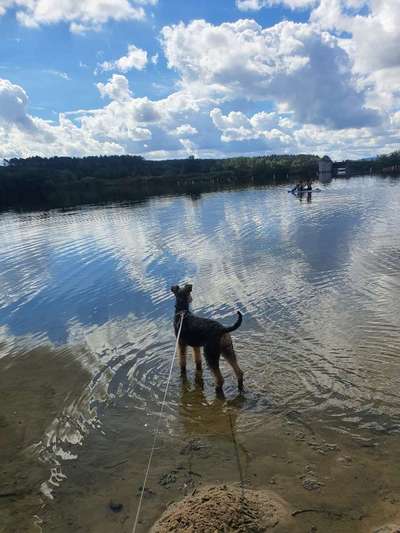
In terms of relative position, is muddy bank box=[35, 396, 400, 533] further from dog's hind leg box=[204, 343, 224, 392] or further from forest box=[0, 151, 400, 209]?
forest box=[0, 151, 400, 209]

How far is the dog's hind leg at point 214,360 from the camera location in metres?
8.52

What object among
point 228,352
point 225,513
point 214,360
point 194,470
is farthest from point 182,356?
point 225,513

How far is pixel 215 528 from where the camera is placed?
15.7 feet

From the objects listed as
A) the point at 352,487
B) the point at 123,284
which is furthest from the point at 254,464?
the point at 123,284

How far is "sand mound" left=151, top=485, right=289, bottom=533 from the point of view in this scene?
16.0 feet

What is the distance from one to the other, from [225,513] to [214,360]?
146 inches

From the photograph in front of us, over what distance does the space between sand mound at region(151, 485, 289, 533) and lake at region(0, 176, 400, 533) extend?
0.25 m

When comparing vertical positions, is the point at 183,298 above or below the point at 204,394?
above

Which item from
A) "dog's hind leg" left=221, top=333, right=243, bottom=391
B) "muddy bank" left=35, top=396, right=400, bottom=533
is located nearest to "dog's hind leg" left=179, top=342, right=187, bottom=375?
"dog's hind leg" left=221, top=333, right=243, bottom=391

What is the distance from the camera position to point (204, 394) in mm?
8906

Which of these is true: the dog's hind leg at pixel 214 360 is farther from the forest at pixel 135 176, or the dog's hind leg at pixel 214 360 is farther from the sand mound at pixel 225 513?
the forest at pixel 135 176

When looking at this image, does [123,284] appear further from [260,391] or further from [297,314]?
[260,391]

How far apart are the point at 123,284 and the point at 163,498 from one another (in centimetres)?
1358

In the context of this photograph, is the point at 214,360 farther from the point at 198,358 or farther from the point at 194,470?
the point at 194,470
